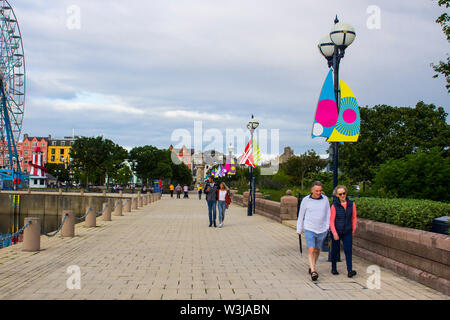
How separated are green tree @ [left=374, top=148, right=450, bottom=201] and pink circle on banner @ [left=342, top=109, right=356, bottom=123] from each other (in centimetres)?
354

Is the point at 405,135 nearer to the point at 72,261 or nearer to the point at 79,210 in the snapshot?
A: the point at 72,261

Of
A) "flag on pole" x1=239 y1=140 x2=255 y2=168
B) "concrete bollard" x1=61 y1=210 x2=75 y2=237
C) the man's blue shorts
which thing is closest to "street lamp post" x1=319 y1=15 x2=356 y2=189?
the man's blue shorts

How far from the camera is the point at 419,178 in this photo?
12.9 meters

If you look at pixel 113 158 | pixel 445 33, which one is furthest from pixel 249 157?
pixel 113 158

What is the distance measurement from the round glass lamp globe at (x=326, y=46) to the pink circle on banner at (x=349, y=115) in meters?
1.71

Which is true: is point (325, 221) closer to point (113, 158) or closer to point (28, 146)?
point (113, 158)

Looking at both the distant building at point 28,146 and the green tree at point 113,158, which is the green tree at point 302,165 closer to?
the green tree at point 113,158

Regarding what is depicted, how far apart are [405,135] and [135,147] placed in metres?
62.8

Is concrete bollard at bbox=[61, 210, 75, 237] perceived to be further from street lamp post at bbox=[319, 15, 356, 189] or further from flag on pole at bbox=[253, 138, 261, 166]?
flag on pole at bbox=[253, 138, 261, 166]

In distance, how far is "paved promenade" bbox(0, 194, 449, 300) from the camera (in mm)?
6547

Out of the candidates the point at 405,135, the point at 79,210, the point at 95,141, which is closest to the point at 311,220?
the point at 405,135

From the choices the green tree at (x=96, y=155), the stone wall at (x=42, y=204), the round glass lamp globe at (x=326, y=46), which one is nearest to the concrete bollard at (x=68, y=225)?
the round glass lamp globe at (x=326, y=46)

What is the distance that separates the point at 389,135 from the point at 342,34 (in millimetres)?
28791
